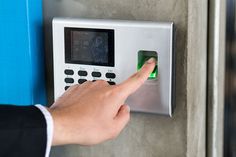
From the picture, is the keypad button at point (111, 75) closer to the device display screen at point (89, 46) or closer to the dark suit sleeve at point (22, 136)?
the device display screen at point (89, 46)

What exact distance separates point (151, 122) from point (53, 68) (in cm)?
18

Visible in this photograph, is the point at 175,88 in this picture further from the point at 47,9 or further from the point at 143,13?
the point at 47,9

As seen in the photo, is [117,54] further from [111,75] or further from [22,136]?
[22,136]

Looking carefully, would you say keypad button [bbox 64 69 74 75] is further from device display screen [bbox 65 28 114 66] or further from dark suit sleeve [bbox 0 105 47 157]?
dark suit sleeve [bbox 0 105 47 157]

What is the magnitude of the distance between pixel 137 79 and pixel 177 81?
0.25 ft

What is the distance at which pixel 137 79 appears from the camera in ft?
2.63

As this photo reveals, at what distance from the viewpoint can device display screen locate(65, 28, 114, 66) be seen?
859 millimetres

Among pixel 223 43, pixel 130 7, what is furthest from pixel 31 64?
pixel 223 43

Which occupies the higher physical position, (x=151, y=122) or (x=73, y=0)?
(x=73, y=0)

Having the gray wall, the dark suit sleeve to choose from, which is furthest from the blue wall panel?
the dark suit sleeve

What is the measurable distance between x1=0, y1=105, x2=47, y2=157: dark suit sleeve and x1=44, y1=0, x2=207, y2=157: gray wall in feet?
0.61

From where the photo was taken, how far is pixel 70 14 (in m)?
0.90

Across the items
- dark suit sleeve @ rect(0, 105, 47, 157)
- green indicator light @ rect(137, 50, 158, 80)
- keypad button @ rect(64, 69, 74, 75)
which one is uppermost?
green indicator light @ rect(137, 50, 158, 80)

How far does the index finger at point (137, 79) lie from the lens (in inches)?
31.1
